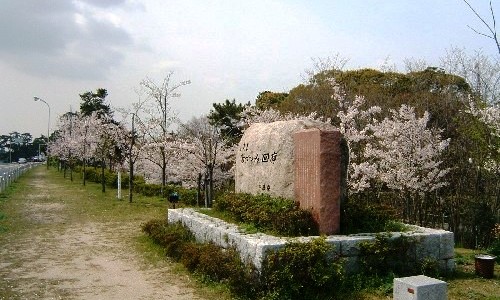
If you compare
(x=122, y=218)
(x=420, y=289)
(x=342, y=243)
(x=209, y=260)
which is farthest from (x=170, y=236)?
(x=420, y=289)

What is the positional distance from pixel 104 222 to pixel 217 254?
8.08 meters

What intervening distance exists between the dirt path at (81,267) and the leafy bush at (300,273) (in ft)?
4.37

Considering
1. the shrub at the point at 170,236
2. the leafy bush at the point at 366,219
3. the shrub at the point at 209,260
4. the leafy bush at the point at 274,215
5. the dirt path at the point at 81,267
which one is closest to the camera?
the shrub at the point at 209,260

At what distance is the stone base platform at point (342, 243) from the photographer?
735 centimetres

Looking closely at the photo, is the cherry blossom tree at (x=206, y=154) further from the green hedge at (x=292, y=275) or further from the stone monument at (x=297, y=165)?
the green hedge at (x=292, y=275)

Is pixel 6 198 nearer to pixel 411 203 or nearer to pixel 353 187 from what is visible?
pixel 353 187

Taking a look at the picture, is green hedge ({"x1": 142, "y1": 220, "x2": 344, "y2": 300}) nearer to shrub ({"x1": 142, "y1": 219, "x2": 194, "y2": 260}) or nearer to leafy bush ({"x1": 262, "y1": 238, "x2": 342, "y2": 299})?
leafy bush ({"x1": 262, "y1": 238, "x2": 342, "y2": 299})

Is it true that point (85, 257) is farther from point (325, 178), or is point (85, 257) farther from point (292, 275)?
point (325, 178)

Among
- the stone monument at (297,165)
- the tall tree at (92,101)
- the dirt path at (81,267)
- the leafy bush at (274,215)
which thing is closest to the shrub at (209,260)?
the dirt path at (81,267)

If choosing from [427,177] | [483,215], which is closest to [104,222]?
[427,177]

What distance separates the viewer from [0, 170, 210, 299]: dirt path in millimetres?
7578

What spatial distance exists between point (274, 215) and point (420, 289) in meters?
3.36

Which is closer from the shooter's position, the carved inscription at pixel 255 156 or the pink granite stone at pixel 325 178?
the pink granite stone at pixel 325 178

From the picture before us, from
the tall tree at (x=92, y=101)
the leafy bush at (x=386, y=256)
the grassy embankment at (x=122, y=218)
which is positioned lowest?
the grassy embankment at (x=122, y=218)
